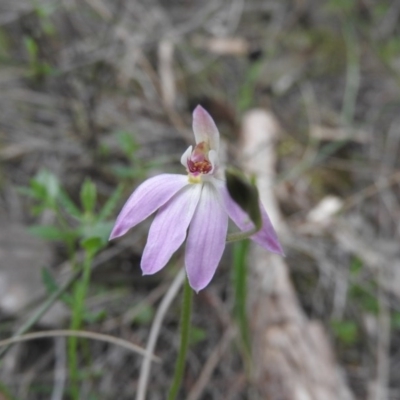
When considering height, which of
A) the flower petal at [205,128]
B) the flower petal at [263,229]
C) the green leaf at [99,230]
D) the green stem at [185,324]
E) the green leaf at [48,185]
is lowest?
the green stem at [185,324]

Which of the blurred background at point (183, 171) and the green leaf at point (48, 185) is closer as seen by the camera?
the green leaf at point (48, 185)

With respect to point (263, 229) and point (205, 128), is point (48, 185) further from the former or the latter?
point (263, 229)

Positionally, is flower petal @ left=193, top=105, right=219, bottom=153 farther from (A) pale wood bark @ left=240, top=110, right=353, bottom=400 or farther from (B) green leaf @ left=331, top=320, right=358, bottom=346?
(B) green leaf @ left=331, top=320, right=358, bottom=346

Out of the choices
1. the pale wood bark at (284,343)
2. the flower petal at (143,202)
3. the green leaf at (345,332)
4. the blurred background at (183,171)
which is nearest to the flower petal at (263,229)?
the flower petal at (143,202)

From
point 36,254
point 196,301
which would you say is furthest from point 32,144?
point 196,301

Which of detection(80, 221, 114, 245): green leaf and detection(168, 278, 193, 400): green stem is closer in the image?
detection(168, 278, 193, 400): green stem

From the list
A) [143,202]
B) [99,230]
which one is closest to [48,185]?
[99,230]

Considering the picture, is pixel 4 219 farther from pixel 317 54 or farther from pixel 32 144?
pixel 317 54

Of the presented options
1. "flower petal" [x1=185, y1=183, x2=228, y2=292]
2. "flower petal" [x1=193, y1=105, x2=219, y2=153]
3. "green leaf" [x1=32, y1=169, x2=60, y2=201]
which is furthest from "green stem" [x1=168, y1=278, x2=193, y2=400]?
"green leaf" [x1=32, y1=169, x2=60, y2=201]

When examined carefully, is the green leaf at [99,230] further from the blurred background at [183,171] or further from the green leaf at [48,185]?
the green leaf at [48,185]
